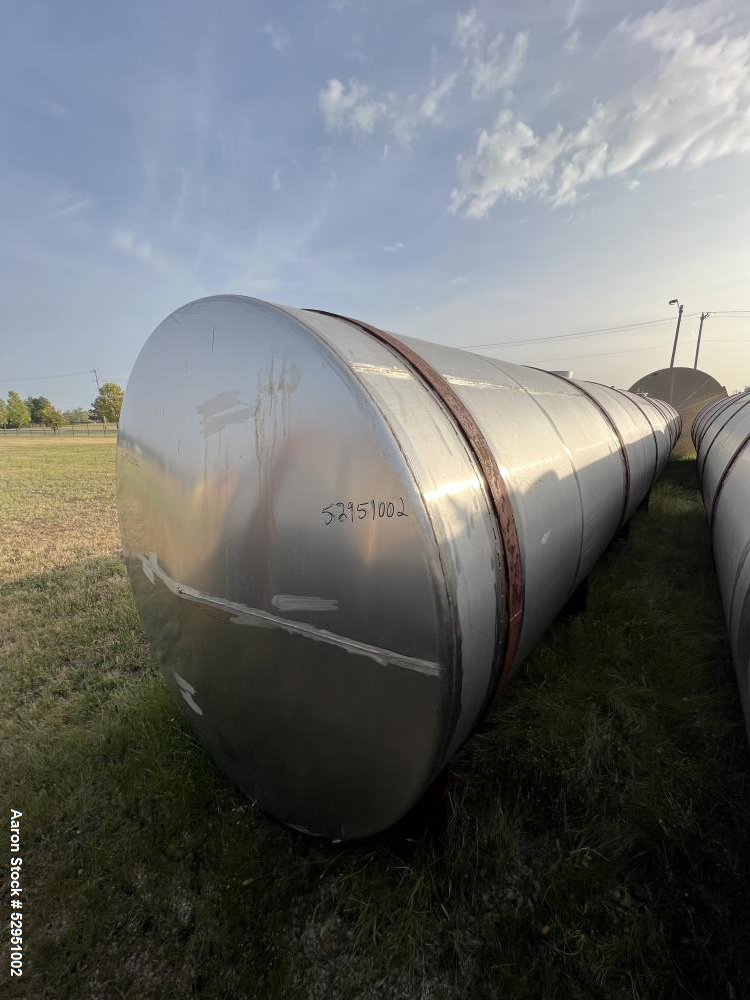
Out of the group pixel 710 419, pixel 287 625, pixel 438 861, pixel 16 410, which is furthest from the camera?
pixel 16 410

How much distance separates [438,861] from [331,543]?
1660 mm

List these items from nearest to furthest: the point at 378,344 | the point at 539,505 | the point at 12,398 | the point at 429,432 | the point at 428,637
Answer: the point at 428,637, the point at 429,432, the point at 378,344, the point at 539,505, the point at 12,398

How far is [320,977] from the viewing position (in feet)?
5.44

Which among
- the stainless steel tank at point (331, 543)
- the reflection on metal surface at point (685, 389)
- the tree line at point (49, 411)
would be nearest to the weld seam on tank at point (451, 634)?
the stainless steel tank at point (331, 543)

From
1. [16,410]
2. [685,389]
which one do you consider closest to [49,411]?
[16,410]

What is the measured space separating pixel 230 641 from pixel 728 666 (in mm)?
3560

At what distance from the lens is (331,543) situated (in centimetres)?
132

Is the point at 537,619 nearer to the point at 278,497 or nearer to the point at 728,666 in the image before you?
the point at 278,497

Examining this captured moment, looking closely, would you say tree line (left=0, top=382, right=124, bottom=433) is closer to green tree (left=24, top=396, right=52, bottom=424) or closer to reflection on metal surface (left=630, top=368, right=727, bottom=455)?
green tree (left=24, top=396, right=52, bottom=424)

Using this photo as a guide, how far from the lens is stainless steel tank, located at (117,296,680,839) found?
4.11 ft

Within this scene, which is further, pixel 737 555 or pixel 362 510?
pixel 737 555

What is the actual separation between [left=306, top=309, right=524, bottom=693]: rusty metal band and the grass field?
101 centimetres

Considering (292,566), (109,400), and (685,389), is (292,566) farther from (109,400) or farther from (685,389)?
(109,400)

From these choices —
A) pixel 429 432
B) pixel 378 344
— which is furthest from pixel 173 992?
pixel 378 344
